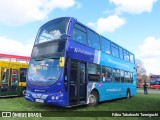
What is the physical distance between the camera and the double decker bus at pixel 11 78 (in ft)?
51.8

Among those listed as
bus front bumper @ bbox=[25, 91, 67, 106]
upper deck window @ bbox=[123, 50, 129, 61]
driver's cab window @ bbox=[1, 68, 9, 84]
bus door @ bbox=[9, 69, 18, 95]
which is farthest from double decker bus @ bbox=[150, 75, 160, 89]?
bus front bumper @ bbox=[25, 91, 67, 106]

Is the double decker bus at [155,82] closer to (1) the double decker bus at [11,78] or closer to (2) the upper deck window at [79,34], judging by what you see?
(1) the double decker bus at [11,78]

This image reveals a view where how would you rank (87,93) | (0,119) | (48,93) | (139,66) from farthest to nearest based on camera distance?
(139,66) → (87,93) → (48,93) → (0,119)

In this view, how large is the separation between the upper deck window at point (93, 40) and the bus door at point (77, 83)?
1568 millimetres

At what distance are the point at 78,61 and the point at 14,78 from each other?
24.3ft

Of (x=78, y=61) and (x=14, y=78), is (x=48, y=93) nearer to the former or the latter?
(x=78, y=61)

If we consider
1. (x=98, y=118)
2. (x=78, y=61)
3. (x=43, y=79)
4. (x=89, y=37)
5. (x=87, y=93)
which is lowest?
(x=98, y=118)

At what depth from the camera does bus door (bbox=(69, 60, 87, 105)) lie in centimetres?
1028

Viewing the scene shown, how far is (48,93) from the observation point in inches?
390

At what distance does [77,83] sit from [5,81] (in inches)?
287

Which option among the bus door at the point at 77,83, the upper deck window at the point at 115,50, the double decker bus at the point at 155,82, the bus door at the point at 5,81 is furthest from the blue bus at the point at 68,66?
the double decker bus at the point at 155,82

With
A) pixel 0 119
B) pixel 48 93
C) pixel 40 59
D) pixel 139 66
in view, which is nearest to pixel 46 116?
pixel 48 93

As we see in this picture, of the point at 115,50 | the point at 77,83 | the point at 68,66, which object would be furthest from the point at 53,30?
the point at 115,50

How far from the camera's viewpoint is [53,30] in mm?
11156
